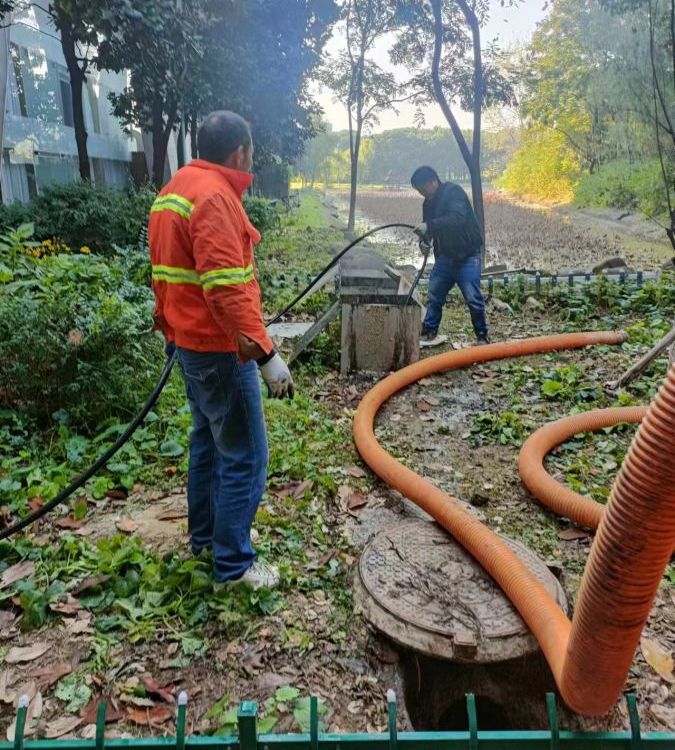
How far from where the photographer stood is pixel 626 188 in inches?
1039

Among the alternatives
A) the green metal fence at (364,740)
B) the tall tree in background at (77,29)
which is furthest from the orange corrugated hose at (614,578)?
the tall tree in background at (77,29)

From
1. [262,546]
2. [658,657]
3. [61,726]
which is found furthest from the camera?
[262,546]

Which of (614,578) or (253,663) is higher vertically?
(614,578)

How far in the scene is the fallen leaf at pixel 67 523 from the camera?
3229 millimetres

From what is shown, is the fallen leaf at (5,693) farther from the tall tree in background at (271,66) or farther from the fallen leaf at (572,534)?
the tall tree in background at (271,66)

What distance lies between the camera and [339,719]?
6.98 feet

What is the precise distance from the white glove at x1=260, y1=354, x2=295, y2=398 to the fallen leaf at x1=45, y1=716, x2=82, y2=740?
1.37m

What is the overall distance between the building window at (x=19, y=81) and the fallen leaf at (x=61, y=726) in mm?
13798

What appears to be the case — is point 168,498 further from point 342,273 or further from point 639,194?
point 639,194

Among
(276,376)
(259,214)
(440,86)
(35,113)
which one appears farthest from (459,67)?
(276,376)

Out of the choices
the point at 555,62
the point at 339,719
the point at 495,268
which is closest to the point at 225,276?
the point at 339,719

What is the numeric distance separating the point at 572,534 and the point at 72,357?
3.36 metres

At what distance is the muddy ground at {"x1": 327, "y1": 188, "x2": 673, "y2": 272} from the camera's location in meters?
14.6

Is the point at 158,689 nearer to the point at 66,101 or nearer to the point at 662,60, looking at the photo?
the point at 66,101
